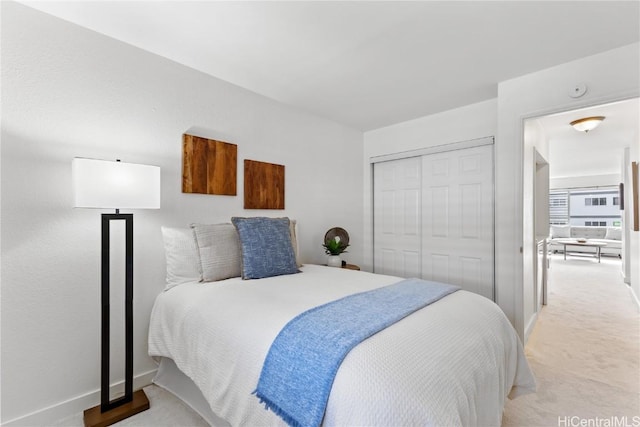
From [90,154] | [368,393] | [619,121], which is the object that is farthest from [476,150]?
[90,154]

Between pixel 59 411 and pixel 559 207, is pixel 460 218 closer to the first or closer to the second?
pixel 59 411

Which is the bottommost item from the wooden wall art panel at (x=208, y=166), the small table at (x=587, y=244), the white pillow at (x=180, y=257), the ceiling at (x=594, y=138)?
the small table at (x=587, y=244)

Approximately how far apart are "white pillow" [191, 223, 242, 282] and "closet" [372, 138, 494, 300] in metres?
2.37

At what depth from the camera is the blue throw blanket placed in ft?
3.33

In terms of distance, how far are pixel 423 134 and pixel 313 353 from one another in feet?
10.5

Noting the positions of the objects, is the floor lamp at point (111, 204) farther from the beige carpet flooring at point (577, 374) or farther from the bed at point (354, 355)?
the bed at point (354, 355)

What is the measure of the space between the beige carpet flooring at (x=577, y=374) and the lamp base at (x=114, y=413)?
0.13ft

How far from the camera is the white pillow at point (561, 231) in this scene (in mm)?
8648

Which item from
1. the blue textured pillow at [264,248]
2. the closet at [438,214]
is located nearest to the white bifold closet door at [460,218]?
the closet at [438,214]

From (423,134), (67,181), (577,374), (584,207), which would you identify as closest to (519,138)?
(423,134)

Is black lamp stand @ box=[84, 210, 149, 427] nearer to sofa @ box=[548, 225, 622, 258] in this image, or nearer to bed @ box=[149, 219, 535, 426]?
bed @ box=[149, 219, 535, 426]

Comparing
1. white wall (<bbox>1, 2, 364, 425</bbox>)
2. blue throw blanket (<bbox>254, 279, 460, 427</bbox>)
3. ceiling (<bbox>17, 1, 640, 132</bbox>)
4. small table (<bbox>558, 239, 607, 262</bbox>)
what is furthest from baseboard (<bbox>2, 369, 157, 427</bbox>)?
small table (<bbox>558, 239, 607, 262</bbox>)

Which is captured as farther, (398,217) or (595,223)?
(595,223)

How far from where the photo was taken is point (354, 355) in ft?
3.41
